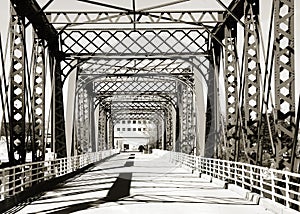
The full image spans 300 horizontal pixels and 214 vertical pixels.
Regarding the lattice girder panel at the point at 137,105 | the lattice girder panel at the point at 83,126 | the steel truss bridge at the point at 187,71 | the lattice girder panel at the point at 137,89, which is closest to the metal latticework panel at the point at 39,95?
the steel truss bridge at the point at 187,71

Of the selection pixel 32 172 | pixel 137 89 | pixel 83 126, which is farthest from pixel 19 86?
pixel 137 89

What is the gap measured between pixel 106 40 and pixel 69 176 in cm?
649

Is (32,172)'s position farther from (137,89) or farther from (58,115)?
(137,89)

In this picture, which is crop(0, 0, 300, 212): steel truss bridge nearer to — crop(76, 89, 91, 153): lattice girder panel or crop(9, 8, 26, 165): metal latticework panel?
crop(9, 8, 26, 165): metal latticework panel

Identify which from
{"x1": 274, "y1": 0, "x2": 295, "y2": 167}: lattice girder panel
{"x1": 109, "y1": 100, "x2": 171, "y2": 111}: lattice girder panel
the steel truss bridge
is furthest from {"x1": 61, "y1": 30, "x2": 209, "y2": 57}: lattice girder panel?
{"x1": 109, "y1": 100, "x2": 171, "y2": 111}: lattice girder panel

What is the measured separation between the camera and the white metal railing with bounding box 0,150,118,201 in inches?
579

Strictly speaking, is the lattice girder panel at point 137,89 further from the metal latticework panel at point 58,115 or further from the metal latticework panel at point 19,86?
the metal latticework panel at point 19,86

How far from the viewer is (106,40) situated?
27.8 m

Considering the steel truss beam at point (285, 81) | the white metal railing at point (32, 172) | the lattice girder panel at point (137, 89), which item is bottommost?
the white metal railing at point (32, 172)

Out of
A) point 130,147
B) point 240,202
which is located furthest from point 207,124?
point 130,147

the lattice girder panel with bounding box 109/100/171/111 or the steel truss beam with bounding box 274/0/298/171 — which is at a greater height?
the lattice girder panel with bounding box 109/100/171/111

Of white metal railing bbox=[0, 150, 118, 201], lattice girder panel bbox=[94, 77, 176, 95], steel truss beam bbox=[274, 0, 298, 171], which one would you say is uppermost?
lattice girder panel bbox=[94, 77, 176, 95]

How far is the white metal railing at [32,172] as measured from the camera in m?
14.7

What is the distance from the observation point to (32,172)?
69.9ft
